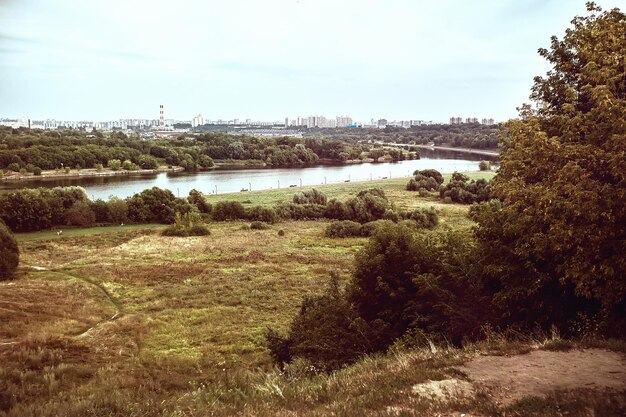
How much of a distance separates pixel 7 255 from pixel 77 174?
76.3 meters

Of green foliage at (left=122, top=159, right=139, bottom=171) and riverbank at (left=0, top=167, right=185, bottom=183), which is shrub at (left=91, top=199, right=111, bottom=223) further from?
green foliage at (left=122, top=159, right=139, bottom=171)

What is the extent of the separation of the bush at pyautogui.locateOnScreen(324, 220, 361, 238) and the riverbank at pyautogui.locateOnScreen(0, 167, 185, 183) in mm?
69038

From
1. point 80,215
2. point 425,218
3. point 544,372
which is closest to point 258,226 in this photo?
point 425,218

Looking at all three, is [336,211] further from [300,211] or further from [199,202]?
[199,202]

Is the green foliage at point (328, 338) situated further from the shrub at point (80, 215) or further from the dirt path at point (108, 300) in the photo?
the shrub at point (80, 215)

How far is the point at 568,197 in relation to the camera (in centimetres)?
942

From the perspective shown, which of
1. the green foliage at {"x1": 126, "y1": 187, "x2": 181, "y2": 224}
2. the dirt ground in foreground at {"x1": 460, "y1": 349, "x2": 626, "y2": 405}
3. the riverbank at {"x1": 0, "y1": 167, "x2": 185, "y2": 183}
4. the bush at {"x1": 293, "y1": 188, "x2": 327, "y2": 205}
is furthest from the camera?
the riverbank at {"x1": 0, "y1": 167, "x2": 185, "y2": 183}

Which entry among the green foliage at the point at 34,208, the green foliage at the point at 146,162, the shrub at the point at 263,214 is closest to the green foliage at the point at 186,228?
the shrub at the point at 263,214

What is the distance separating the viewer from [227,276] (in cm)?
3338

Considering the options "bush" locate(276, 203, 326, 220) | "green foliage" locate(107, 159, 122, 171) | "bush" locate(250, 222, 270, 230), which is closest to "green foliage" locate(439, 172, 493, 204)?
"bush" locate(276, 203, 326, 220)

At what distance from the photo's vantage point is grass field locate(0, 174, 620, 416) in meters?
8.88

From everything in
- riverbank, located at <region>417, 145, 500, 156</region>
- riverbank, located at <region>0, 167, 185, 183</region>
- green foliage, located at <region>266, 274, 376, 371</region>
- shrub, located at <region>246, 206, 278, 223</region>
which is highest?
riverbank, located at <region>417, 145, 500, 156</region>

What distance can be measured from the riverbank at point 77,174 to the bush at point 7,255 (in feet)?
214

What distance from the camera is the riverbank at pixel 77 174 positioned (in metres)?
90.4
